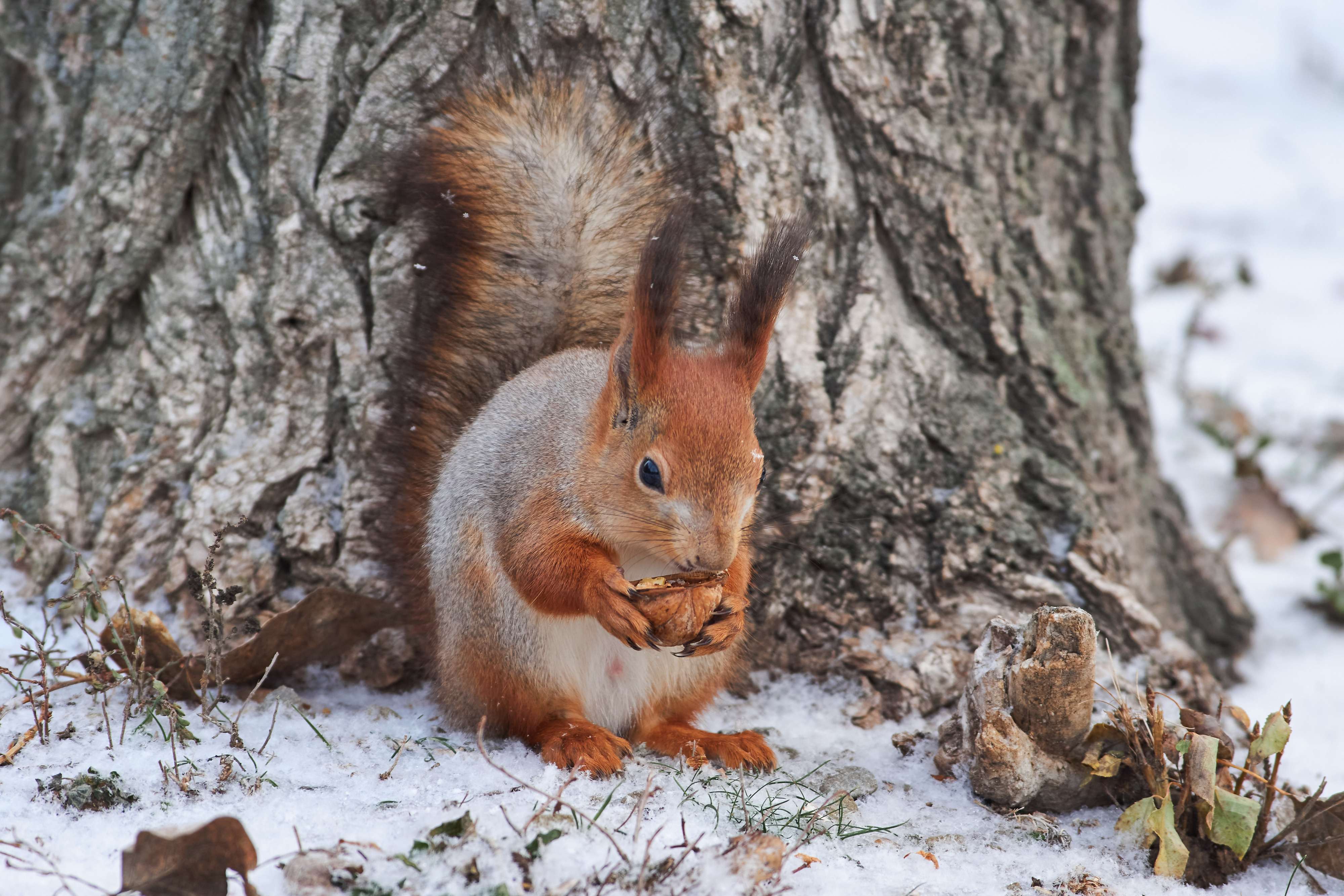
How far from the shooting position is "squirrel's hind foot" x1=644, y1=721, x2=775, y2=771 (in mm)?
1718

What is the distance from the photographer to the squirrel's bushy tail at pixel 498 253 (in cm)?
183

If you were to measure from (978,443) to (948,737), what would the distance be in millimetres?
608

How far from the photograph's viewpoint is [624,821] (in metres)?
1.37

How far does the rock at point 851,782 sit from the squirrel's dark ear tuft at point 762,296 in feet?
2.03

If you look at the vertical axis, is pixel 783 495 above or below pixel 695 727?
above

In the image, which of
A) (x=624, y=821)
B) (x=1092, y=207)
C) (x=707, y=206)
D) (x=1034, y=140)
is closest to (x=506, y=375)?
(x=707, y=206)

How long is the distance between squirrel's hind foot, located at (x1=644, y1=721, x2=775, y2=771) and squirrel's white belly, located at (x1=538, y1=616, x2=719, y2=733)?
0.06 meters

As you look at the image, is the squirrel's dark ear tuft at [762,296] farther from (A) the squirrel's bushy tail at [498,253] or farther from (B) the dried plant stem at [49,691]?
(B) the dried plant stem at [49,691]

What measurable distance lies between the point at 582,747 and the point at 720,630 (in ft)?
0.90

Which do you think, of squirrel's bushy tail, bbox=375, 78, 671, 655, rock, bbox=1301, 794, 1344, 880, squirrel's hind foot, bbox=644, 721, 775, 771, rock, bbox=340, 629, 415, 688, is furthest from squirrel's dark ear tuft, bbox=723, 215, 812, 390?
rock, bbox=1301, 794, 1344, 880

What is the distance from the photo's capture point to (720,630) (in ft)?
5.32

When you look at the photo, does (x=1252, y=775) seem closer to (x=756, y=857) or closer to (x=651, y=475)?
(x=756, y=857)

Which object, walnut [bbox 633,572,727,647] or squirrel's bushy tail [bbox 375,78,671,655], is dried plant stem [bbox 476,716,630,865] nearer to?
walnut [bbox 633,572,727,647]

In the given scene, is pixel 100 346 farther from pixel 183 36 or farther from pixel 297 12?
pixel 297 12
